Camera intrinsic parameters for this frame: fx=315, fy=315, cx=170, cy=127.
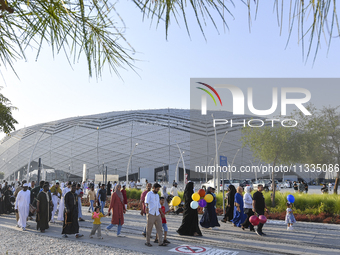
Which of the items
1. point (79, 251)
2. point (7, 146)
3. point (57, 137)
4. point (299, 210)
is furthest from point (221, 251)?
point (7, 146)

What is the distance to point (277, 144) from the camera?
84.6ft

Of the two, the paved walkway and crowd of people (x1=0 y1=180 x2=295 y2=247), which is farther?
crowd of people (x1=0 y1=180 x2=295 y2=247)

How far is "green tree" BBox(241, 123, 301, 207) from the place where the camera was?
2554 centimetres

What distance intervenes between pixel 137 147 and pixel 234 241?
6500 cm

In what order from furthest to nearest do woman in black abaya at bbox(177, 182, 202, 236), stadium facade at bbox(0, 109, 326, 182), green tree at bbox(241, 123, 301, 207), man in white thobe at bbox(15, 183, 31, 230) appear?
stadium facade at bbox(0, 109, 326, 182), green tree at bbox(241, 123, 301, 207), man in white thobe at bbox(15, 183, 31, 230), woman in black abaya at bbox(177, 182, 202, 236)

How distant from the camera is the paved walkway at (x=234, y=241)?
26.7ft

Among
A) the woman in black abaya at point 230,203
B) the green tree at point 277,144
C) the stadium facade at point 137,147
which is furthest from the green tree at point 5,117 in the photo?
the stadium facade at point 137,147

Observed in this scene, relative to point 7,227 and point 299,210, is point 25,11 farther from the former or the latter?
point 299,210

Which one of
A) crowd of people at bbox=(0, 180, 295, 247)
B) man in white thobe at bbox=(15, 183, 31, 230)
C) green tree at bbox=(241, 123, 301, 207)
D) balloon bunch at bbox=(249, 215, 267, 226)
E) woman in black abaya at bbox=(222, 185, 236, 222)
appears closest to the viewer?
crowd of people at bbox=(0, 180, 295, 247)

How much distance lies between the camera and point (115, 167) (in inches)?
2813

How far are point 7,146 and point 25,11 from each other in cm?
9455

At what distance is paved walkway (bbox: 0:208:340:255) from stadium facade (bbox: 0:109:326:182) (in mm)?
56764

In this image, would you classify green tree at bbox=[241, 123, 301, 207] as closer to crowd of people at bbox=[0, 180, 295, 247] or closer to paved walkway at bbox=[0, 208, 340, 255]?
paved walkway at bbox=[0, 208, 340, 255]

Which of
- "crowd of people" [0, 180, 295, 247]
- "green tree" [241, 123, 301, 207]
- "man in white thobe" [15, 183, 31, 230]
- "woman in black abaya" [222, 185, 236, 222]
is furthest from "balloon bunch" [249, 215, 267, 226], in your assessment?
"green tree" [241, 123, 301, 207]
